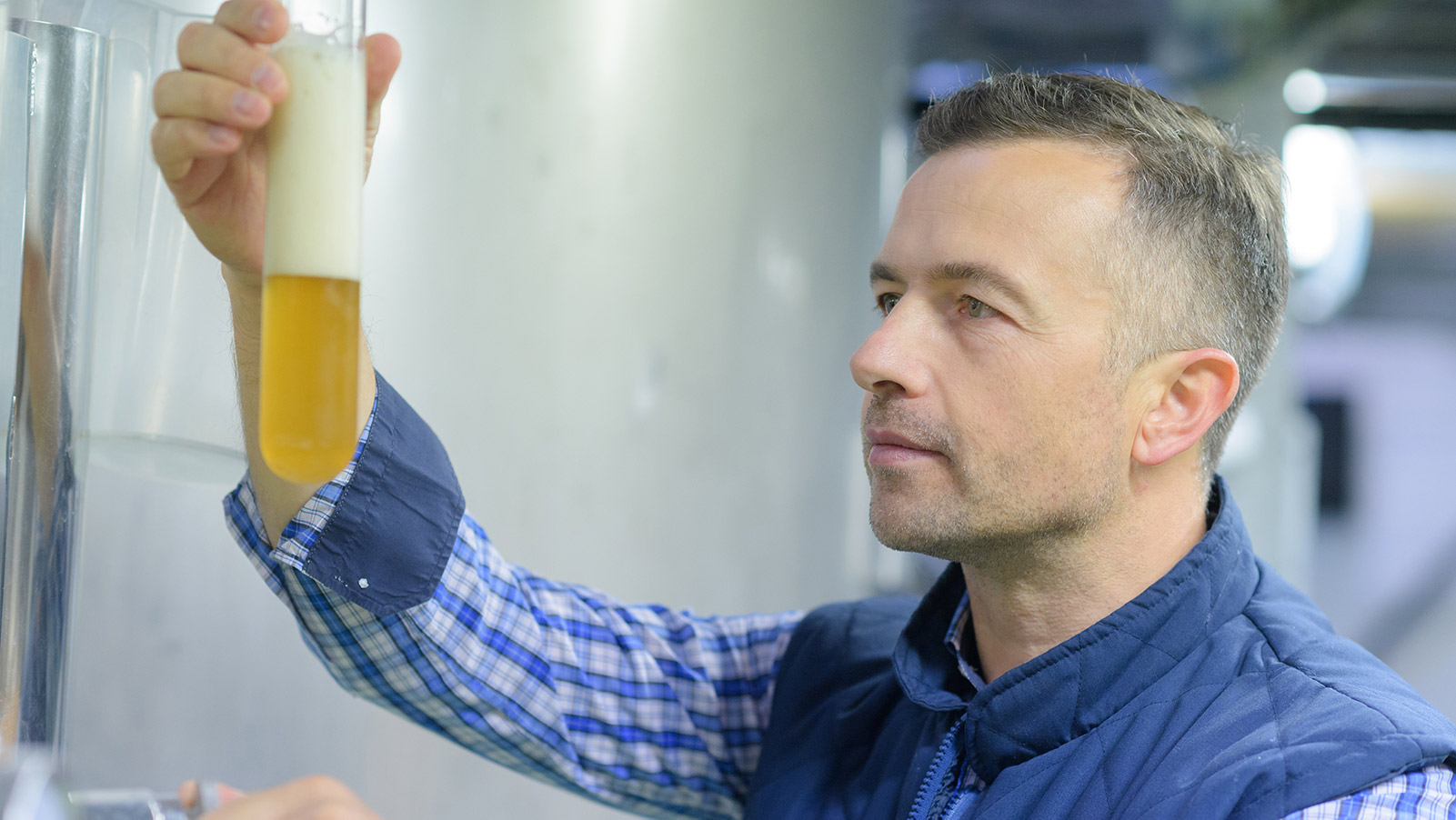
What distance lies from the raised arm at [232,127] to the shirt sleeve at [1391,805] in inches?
25.5

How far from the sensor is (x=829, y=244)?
1654 mm

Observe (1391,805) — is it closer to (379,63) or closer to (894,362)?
(894,362)

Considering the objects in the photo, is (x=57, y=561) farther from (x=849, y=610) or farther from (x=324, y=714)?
(x=849, y=610)

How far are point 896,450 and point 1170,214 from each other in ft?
0.97

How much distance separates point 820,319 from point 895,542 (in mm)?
755

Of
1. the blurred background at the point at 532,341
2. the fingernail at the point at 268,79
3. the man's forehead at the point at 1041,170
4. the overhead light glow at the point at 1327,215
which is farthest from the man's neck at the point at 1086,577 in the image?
the overhead light glow at the point at 1327,215

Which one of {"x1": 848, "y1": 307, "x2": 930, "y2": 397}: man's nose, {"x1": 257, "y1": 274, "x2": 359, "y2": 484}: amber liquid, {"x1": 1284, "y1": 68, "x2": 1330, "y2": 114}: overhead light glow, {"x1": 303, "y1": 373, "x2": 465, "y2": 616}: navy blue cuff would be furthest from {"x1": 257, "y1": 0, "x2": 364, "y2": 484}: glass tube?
{"x1": 1284, "y1": 68, "x2": 1330, "y2": 114}: overhead light glow

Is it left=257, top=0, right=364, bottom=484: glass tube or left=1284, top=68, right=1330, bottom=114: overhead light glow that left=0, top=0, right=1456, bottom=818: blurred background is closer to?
left=257, top=0, right=364, bottom=484: glass tube

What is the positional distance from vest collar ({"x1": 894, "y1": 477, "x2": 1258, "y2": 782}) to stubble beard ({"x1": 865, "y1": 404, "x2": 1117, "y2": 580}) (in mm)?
90

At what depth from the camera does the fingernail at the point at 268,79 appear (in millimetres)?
497

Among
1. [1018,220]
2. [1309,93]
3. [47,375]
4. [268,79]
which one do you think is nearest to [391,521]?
[47,375]

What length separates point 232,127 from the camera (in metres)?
0.53

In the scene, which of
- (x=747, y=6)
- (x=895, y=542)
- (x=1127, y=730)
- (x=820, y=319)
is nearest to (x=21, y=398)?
(x=895, y=542)

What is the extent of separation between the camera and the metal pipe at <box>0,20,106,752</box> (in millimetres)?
547
